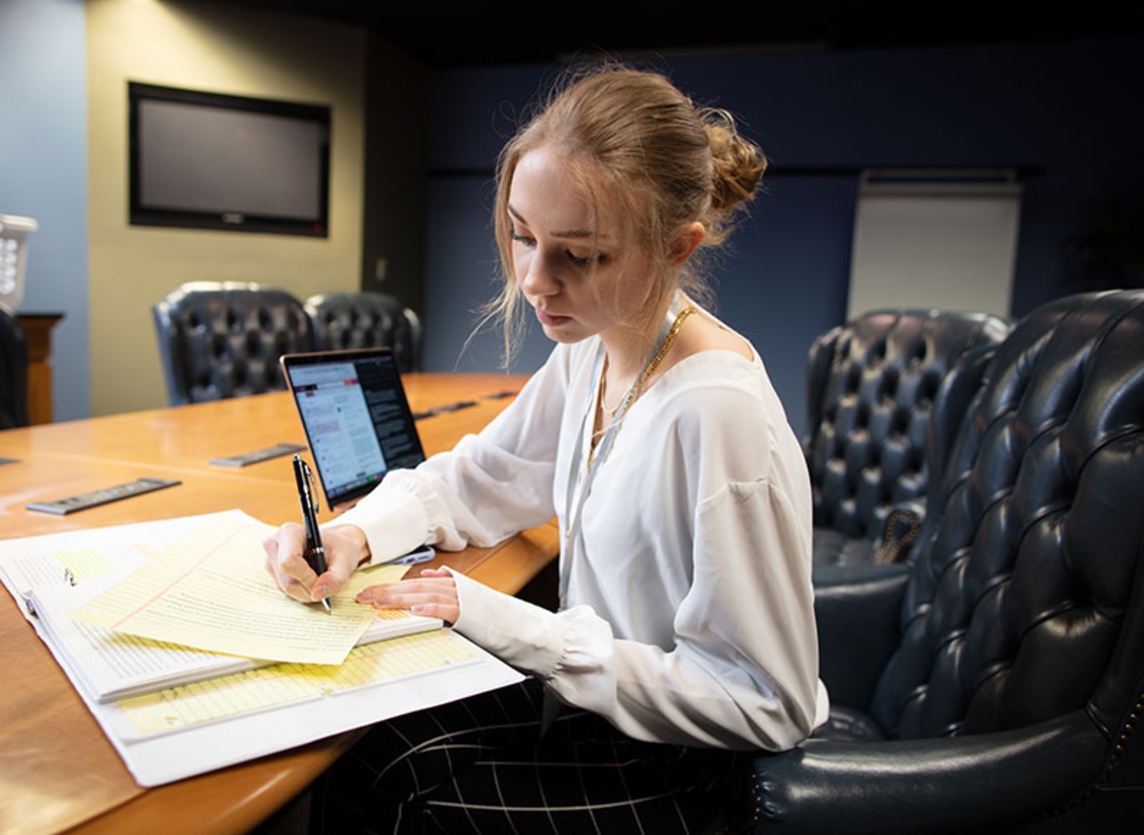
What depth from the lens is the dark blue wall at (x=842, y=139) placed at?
5.16 m

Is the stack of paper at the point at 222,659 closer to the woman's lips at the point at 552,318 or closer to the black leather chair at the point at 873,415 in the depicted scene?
the woman's lips at the point at 552,318

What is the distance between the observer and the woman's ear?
0.97 m

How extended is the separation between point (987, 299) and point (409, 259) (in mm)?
4246

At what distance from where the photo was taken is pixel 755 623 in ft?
2.72

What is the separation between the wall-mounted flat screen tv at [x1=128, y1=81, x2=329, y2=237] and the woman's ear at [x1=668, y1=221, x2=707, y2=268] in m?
4.83

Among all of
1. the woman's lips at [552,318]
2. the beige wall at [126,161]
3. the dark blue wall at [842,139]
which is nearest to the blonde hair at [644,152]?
the woman's lips at [552,318]

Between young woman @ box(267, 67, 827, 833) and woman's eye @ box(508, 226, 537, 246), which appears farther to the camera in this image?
woman's eye @ box(508, 226, 537, 246)

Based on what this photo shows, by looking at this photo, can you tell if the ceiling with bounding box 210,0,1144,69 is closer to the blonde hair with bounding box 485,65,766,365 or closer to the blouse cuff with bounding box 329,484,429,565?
the blonde hair with bounding box 485,65,766,365

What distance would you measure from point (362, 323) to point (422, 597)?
310 cm

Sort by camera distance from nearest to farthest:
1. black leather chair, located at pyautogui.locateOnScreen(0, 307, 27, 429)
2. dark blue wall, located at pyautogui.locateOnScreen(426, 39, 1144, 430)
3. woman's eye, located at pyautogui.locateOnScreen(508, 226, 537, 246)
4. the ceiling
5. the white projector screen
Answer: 1. woman's eye, located at pyautogui.locateOnScreen(508, 226, 537, 246)
2. black leather chair, located at pyautogui.locateOnScreen(0, 307, 27, 429)
3. the ceiling
4. dark blue wall, located at pyautogui.locateOnScreen(426, 39, 1144, 430)
5. the white projector screen

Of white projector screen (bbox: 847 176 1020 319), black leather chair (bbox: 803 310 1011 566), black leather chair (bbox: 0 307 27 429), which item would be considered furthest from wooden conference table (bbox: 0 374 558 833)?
white projector screen (bbox: 847 176 1020 319)

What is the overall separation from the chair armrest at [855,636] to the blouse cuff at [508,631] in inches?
29.1

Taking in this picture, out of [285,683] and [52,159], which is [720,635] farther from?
[52,159]

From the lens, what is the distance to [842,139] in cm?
558
